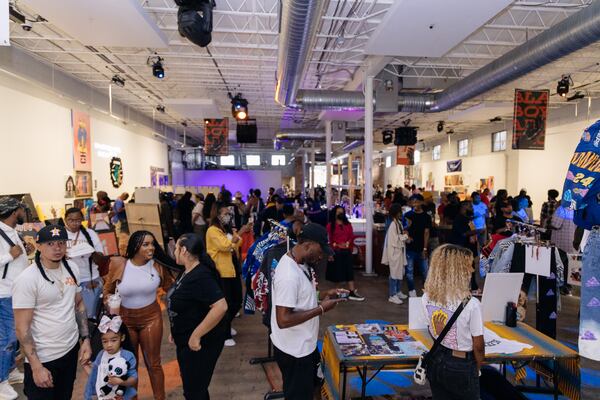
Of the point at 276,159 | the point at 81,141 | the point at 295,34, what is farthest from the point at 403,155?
the point at 276,159

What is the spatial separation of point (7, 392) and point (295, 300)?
9.55 ft

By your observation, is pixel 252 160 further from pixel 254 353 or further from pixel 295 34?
pixel 254 353

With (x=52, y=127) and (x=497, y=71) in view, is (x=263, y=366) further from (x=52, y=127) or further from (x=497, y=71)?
(x=52, y=127)

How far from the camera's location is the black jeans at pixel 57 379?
2260mm

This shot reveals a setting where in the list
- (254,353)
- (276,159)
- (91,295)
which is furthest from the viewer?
(276,159)

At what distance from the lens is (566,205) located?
8.05 ft

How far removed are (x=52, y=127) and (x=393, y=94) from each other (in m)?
8.43

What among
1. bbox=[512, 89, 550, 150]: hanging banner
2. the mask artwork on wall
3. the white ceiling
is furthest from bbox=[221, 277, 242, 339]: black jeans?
the mask artwork on wall

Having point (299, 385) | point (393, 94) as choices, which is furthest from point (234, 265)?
point (393, 94)

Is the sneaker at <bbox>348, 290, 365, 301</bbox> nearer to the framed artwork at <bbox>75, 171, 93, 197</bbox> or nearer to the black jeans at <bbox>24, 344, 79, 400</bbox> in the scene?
the black jeans at <bbox>24, 344, 79, 400</bbox>

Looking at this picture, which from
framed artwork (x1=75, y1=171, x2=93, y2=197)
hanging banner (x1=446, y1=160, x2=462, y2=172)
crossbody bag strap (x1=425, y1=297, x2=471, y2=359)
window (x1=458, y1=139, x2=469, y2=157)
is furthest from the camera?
hanging banner (x1=446, y1=160, x2=462, y2=172)

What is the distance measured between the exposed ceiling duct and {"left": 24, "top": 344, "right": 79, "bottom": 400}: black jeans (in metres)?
6.39

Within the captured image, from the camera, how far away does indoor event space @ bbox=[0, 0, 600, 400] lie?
2.32m

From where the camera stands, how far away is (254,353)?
4.28m
